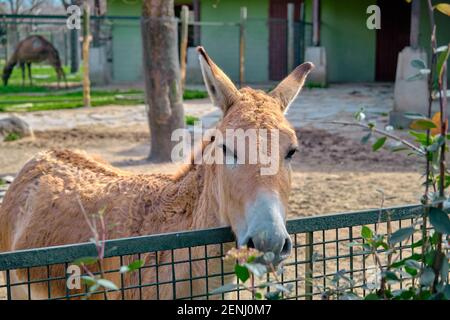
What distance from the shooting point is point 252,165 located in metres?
2.97

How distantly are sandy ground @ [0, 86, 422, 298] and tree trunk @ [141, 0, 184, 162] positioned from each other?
0.48m

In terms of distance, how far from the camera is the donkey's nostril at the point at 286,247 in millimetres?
2648

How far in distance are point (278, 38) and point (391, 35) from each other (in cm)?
356

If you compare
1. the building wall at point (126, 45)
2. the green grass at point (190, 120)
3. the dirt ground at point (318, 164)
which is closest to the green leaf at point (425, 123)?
the dirt ground at point (318, 164)

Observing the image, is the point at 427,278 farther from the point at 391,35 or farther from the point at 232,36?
the point at 232,36

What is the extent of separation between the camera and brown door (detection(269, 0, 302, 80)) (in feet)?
73.9

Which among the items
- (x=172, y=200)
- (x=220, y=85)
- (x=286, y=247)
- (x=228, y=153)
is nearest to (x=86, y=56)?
(x=172, y=200)

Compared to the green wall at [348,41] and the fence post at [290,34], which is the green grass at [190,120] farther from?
the green wall at [348,41]

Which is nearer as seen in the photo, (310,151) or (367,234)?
(367,234)

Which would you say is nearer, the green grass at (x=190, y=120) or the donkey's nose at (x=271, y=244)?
the donkey's nose at (x=271, y=244)

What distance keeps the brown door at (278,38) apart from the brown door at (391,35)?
2810 mm

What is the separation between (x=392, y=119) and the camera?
13102 millimetres

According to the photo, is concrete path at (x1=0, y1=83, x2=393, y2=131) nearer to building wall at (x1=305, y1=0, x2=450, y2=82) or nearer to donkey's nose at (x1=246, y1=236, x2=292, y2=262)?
building wall at (x1=305, y1=0, x2=450, y2=82)
